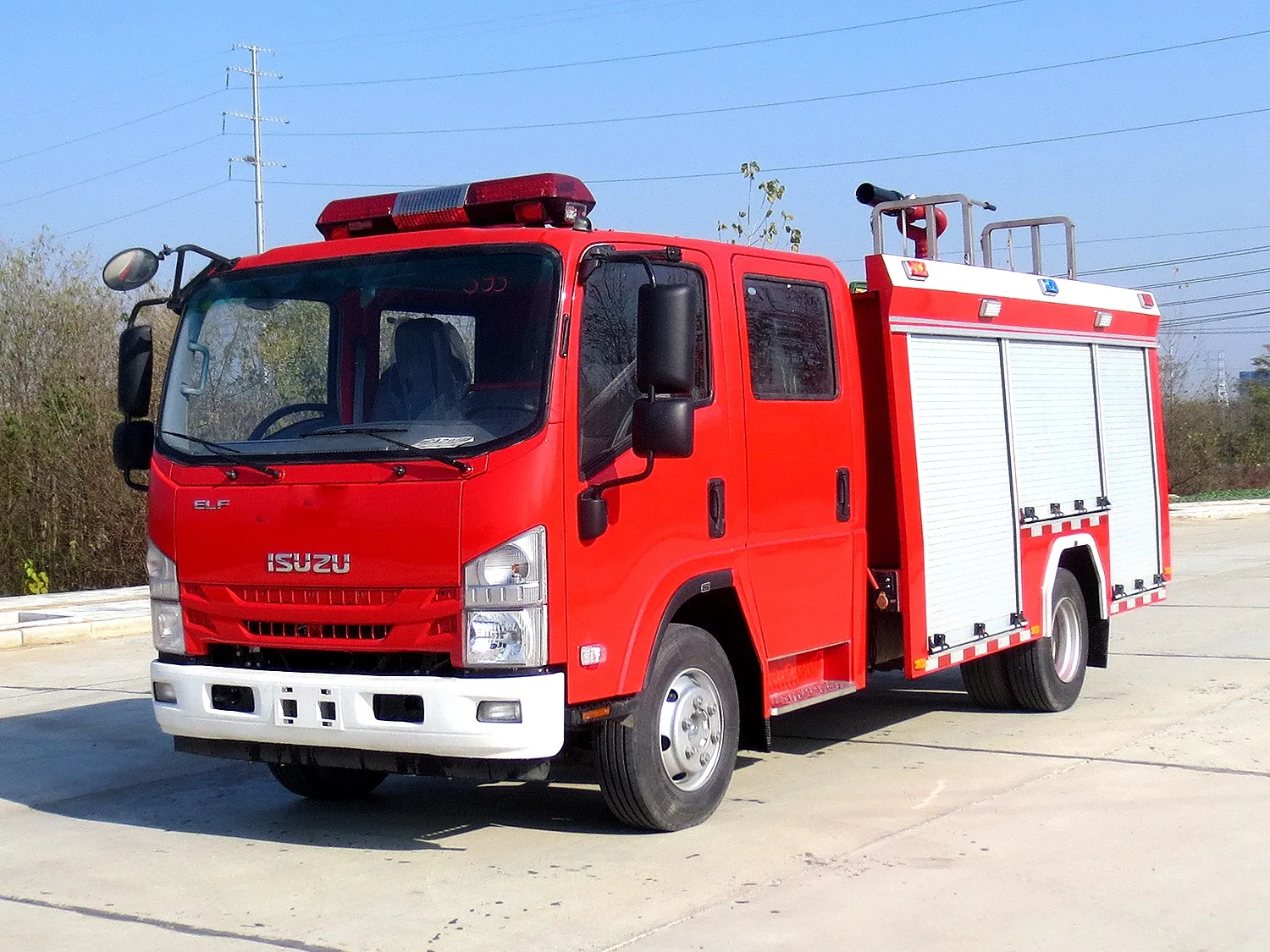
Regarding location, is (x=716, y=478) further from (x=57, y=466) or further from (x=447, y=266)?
(x=57, y=466)

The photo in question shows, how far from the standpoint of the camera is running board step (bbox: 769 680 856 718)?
682 cm

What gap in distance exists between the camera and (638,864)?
228 inches

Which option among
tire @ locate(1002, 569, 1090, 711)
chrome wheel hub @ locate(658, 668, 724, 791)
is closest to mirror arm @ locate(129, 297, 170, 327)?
chrome wheel hub @ locate(658, 668, 724, 791)

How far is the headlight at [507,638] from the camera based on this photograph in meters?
5.52

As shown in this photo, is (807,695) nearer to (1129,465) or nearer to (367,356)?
(367,356)

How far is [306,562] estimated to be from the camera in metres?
5.84

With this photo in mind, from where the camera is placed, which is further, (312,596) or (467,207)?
(467,207)

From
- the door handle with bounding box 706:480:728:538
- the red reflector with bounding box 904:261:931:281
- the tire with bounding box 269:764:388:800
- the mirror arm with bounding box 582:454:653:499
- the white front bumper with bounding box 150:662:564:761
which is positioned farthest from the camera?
the red reflector with bounding box 904:261:931:281

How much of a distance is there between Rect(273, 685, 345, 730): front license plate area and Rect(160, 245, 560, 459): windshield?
0.91 metres

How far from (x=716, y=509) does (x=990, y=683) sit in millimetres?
3474

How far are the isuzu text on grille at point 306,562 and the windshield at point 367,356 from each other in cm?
40

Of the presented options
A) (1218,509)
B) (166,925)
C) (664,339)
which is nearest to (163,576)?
(166,925)

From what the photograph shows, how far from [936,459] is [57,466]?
631 inches

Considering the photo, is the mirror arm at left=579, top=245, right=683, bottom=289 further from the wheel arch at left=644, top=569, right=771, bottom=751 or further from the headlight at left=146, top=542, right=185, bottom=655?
the headlight at left=146, top=542, right=185, bottom=655
